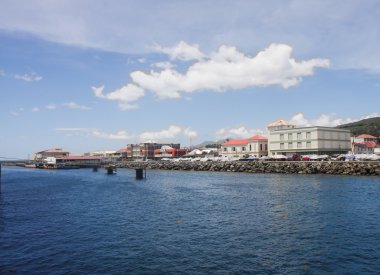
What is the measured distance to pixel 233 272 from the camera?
820 inches

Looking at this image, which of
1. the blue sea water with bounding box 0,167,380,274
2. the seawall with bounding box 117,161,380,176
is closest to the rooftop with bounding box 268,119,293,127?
the seawall with bounding box 117,161,380,176

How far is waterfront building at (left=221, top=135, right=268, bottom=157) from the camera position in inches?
6122

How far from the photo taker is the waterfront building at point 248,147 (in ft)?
510

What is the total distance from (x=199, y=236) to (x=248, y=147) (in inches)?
5243

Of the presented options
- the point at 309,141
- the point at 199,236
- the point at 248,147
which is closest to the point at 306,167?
the point at 309,141

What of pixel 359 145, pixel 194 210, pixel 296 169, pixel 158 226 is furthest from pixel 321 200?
pixel 359 145

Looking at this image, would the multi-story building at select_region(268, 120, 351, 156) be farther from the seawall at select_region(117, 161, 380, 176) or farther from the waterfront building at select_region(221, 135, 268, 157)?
the seawall at select_region(117, 161, 380, 176)

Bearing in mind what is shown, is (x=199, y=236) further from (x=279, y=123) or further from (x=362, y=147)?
(x=362, y=147)

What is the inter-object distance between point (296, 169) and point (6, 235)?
79.8m

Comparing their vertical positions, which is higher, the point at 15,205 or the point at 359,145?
the point at 359,145

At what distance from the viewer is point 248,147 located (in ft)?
525

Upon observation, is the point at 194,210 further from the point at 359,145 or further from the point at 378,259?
the point at 359,145

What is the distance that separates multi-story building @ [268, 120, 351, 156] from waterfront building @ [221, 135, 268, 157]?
768 cm

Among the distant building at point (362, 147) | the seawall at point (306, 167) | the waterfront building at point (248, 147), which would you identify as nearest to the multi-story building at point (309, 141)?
the waterfront building at point (248, 147)
